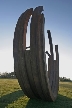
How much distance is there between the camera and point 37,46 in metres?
14.1

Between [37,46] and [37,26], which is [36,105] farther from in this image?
[37,26]

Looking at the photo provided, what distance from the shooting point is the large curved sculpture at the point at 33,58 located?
1406cm

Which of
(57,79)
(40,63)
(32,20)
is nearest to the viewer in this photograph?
(40,63)

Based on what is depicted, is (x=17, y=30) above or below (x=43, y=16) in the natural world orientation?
below

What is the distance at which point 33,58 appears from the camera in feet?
46.3

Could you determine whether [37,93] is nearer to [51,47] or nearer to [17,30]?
[17,30]

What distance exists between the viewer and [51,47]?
67.1 feet

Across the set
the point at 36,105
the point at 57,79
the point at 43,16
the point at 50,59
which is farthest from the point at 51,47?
the point at 36,105

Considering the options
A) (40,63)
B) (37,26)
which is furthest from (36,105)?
(37,26)

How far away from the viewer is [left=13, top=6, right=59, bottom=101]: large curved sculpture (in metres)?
14.1

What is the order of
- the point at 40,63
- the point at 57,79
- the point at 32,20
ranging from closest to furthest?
1. the point at 40,63
2. the point at 32,20
3. the point at 57,79

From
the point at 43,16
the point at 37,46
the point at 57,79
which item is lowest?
the point at 57,79

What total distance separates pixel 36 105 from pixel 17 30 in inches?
215

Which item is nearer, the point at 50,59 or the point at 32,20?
the point at 32,20
